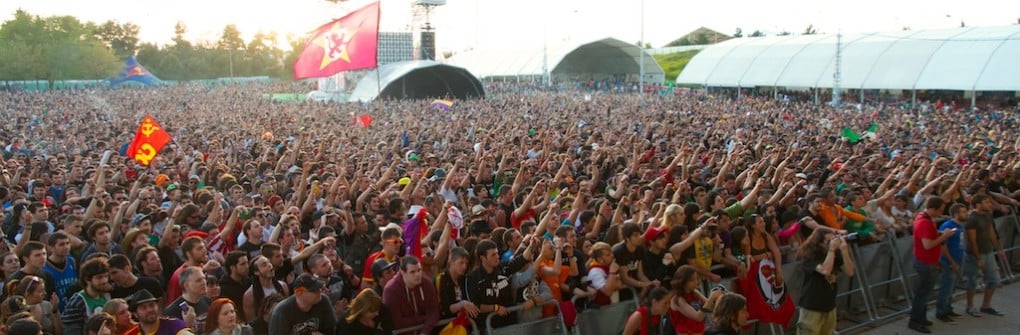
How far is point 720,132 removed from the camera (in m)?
21.2

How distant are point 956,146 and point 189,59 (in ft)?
351

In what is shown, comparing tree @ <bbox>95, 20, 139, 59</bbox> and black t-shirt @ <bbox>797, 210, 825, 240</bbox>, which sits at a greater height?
tree @ <bbox>95, 20, 139, 59</bbox>

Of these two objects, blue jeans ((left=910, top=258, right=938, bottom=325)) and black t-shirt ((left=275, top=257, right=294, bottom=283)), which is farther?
blue jeans ((left=910, top=258, right=938, bottom=325))

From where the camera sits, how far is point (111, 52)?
8900 cm

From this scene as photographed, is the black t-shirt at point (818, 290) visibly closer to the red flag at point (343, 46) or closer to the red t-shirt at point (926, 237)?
the red t-shirt at point (926, 237)

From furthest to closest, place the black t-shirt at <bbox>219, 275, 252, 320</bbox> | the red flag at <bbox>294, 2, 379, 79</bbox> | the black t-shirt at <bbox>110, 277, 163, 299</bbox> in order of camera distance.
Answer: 1. the red flag at <bbox>294, 2, 379, 79</bbox>
2. the black t-shirt at <bbox>219, 275, 252, 320</bbox>
3. the black t-shirt at <bbox>110, 277, 163, 299</bbox>

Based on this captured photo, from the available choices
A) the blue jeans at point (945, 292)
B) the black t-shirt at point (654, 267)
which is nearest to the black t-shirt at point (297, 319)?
the black t-shirt at point (654, 267)

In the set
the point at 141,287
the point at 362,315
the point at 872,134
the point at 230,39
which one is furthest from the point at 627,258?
the point at 230,39

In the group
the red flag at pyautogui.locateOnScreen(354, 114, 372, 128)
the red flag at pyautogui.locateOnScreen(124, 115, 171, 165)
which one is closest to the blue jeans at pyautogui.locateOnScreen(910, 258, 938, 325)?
the red flag at pyautogui.locateOnScreen(124, 115, 171, 165)

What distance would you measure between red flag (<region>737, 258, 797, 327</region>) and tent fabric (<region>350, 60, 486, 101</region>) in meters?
38.4

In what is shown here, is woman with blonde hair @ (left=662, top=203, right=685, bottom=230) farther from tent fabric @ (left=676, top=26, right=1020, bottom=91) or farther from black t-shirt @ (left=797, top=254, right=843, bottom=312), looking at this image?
tent fabric @ (left=676, top=26, right=1020, bottom=91)

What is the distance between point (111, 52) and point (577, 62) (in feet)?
174

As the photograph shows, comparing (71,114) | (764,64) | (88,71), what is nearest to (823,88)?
(764,64)

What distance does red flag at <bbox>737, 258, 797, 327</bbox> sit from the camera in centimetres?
718
